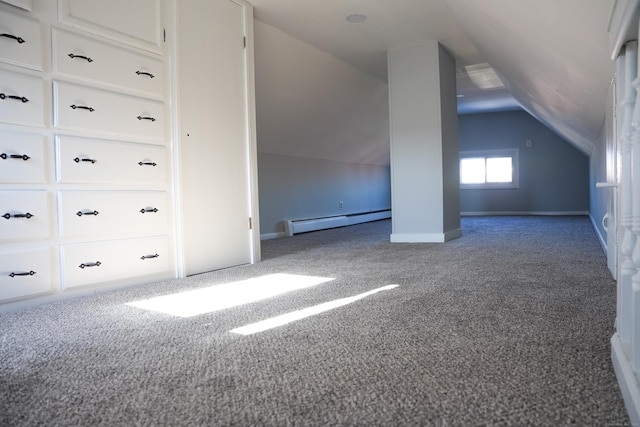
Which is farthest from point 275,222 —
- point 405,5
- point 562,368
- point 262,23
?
point 562,368

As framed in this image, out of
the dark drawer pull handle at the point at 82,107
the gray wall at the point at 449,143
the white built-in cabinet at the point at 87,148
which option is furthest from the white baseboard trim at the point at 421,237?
the dark drawer pull handle at the point at 82,107

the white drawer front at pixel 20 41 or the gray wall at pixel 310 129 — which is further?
the gray wall at pixel 310 129

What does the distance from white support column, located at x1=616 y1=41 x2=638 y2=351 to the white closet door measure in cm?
248

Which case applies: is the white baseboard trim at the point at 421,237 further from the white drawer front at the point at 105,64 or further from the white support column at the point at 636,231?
the white support column at the point at 636,231

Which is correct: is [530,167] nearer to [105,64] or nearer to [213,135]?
[213,135]

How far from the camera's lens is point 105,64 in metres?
2.61

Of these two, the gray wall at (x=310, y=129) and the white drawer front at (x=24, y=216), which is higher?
the gray wall at (x=310, y=129)

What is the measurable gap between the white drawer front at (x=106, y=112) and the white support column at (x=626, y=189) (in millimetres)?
2416

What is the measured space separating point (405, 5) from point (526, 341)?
3.17 meters

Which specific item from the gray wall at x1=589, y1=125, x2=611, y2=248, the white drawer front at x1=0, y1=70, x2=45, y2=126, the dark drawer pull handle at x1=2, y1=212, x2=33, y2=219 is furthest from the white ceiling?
the dark drawer pull handle at x1=2, y1=212, x2=33, y2=219

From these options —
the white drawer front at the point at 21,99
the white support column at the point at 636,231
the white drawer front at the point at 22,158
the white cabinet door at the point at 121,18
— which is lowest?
the white support column at the point at 636,231

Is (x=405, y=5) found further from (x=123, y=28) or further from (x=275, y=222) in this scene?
(x=275, y=222)

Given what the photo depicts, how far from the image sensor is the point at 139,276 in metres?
2.78

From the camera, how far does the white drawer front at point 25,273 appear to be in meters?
2.16
